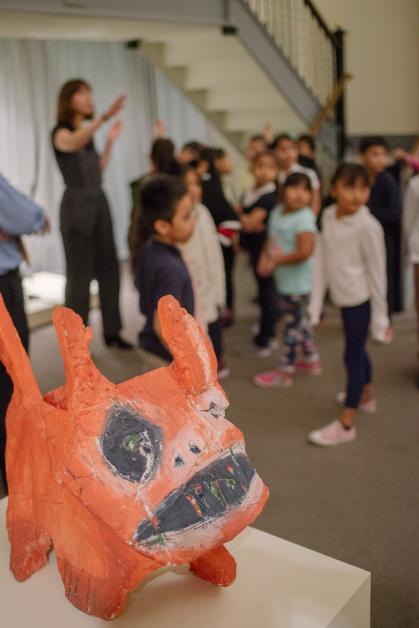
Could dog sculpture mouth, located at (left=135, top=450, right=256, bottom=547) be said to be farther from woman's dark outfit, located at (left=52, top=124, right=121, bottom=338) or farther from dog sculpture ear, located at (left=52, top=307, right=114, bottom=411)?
woman's dark outfit, located at (left=52, top=124, right=121, bottom=338)

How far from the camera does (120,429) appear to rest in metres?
1.40

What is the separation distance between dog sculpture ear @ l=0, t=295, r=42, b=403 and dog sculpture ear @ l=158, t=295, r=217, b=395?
326 mm

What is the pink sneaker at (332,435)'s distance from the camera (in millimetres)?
3027

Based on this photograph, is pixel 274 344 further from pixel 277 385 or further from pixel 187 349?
pixel 187 349

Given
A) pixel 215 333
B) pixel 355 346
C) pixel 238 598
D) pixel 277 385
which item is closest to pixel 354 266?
pixel 355 346

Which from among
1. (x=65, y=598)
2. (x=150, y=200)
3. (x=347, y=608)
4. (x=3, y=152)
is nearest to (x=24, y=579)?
(x=65, y=598)

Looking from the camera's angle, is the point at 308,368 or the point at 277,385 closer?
the point at 277,385

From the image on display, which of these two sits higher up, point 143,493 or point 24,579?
point 143,493

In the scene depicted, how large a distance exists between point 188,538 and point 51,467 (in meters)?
0.33

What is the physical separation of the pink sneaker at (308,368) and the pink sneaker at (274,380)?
5.0 inches

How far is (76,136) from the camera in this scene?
3.79 meters

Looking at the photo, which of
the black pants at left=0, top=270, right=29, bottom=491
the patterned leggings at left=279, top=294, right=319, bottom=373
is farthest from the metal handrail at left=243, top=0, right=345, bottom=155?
the black pants at left=0, top=270, right=29, bottom=491

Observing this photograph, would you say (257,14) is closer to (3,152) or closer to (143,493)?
(3,152)

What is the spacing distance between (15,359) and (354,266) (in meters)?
1.64
